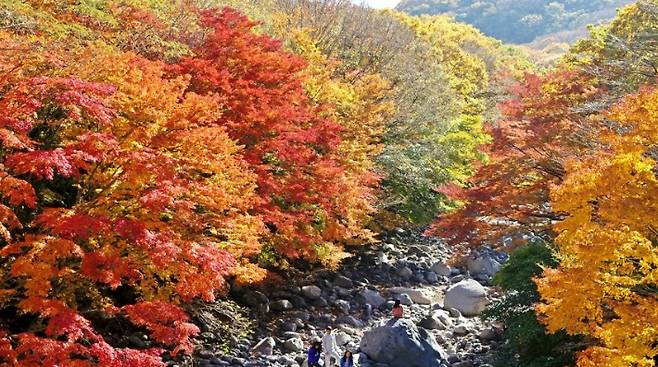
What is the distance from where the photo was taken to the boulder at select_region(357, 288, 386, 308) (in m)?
21.6

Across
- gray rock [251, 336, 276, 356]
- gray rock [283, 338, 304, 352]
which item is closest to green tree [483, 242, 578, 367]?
gray rock [283, 338, 304, 352]

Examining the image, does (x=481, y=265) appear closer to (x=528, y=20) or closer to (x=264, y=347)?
(x=264, y=347)

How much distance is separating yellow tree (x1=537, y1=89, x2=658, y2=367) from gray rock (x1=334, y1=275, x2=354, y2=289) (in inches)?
541

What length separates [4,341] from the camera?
29.2ft

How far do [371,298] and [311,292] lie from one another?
2422 mm

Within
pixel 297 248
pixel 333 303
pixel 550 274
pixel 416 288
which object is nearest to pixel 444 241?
pixel 416 288

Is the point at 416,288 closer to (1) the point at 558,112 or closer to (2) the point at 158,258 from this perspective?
(1) the point at 558,112

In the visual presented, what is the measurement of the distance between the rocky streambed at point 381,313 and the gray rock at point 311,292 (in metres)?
0.03

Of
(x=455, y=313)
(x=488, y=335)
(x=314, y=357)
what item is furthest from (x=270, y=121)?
(x=455, y=313)

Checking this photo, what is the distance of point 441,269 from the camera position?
27.0 m

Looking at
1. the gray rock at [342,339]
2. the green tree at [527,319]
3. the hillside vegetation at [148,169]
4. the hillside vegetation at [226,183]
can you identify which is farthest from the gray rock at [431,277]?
the green tree at [527,319]

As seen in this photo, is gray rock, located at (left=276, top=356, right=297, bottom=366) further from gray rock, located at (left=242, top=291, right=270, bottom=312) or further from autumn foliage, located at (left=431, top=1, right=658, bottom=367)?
autumn foliage, located at (left=431, top=1, right=658, bottom=367)

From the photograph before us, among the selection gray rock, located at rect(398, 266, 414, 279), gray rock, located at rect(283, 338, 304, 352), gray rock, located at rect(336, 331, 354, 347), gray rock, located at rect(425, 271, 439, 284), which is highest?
gray rock, located at rect(425, 271, 439, 284)

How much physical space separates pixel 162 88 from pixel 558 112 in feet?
39.0
